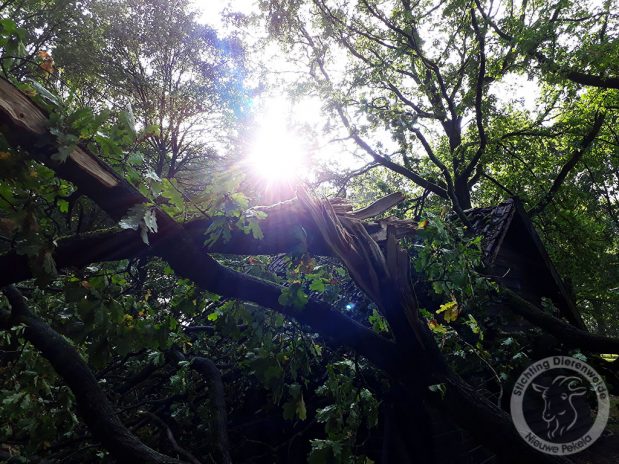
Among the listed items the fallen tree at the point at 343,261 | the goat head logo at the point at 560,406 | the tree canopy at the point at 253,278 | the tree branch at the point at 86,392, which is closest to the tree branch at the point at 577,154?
the tree canopy at the point at 253,278

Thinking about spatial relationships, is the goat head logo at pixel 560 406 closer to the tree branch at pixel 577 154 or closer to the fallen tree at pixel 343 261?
the fallen tree at pixel 343 261

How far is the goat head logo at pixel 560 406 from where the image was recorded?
6.43 m

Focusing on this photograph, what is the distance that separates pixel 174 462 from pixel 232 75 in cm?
1512

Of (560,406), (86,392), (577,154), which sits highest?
(577,154)

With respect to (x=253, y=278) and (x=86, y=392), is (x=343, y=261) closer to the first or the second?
(x=253, y=278)

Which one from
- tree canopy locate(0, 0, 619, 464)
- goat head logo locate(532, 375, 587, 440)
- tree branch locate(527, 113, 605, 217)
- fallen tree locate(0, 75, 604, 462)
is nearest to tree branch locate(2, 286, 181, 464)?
tree canopy locate(0, 0, 619, 464)

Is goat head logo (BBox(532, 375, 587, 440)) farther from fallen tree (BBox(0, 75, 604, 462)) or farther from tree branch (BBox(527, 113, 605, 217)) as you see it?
tree branch (BBox(527, 113, 605, 217))

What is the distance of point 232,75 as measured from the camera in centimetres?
1516

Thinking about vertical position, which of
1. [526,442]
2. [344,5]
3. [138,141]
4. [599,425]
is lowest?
[599,425]

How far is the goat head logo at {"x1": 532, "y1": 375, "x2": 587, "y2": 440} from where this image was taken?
21.1 feet

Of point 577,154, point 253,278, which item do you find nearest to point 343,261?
point 253,278

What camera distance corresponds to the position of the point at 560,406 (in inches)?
302

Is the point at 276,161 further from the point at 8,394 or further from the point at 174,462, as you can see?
the point at 8,394

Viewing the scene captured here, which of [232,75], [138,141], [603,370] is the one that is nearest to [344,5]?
[232,75]
